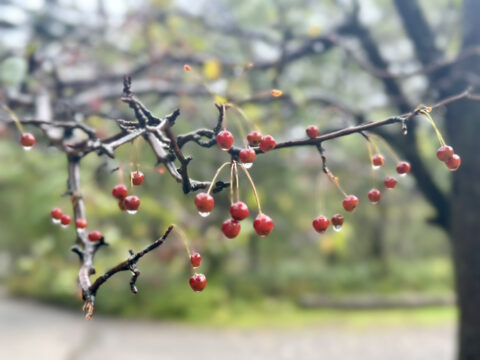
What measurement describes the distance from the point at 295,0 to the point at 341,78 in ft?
16.5

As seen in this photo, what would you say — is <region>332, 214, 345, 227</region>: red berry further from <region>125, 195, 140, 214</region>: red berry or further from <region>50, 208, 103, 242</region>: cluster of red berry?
<region>50, 208, 103, 242</region>: cluster of red berry

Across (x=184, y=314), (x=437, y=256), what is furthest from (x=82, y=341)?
(x=437, y=256)

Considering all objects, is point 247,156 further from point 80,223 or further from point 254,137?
point 80,223

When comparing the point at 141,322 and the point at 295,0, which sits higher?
the point at 295,0

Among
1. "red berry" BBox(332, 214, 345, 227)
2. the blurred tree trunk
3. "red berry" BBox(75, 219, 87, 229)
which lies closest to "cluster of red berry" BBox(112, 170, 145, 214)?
"red berry" BBox(75, 219, 87, 229)

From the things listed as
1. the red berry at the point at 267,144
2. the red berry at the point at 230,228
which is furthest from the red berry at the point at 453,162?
the red berry at the point at 230,228

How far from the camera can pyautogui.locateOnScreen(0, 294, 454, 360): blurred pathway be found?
6625 mm

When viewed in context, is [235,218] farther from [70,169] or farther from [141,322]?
[141,322]

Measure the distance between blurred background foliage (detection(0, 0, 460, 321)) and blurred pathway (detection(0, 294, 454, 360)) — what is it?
3.05 ft

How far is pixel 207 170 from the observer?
8.14 metres

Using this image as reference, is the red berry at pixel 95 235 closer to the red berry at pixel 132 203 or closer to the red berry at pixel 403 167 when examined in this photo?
the red berry at pixel 132 203

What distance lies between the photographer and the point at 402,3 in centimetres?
352

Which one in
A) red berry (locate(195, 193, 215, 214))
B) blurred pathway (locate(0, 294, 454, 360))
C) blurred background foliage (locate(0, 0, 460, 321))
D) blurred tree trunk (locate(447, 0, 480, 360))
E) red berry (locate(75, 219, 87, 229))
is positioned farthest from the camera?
blurred pathway (locate(0, 294, 454, 360))

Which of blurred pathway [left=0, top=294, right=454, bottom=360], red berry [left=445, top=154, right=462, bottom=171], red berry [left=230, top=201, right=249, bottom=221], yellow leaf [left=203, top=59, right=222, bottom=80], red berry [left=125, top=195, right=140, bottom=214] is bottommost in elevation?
blurred pathway [left=0, top=294, right=454, bottom=360]
